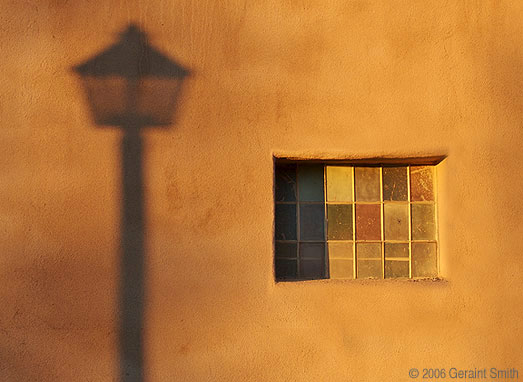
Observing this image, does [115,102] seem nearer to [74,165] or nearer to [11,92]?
[74,165]

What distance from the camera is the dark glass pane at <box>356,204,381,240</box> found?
3420 mm

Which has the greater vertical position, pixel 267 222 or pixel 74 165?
pixel 74 165

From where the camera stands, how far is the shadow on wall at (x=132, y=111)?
10.5 ft

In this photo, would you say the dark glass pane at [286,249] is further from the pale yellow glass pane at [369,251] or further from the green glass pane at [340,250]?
the pale yellow glass pane at [369,251]

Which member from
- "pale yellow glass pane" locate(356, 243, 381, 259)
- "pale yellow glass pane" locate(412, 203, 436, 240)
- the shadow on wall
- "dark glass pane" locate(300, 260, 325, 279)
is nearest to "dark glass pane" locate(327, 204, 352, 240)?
"pale yellow glass pane" locate(356, 243, 381, 259)

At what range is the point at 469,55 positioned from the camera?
3.22 meters

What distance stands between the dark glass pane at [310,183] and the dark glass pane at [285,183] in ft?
0.17

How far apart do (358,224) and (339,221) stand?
0.14m

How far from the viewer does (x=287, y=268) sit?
3.41 meters

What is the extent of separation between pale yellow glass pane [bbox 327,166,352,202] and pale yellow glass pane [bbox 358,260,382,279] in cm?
49

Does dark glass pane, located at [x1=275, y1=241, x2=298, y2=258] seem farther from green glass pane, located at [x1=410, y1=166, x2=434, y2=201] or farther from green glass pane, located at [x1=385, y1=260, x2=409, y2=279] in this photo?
green glass pane, located at [x1=410, y1=166, x2=434, y2=201]

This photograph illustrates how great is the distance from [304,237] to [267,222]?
37 cm

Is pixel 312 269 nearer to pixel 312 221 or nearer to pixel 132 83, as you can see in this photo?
pixel 312 221

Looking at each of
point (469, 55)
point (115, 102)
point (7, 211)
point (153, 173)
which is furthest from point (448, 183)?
point (7, 211)
